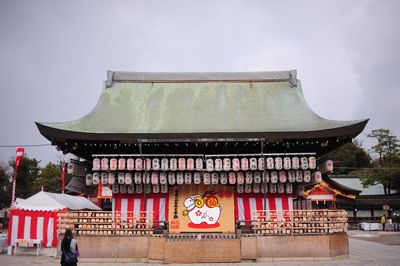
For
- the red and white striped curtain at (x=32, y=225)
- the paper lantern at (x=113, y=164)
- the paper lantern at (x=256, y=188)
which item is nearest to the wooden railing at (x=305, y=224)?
the paper lantern at (x=256, y=188)

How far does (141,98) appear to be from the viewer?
70.5 feet

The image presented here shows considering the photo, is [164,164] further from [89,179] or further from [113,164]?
[89,179]

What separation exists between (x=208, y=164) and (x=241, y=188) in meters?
2.52

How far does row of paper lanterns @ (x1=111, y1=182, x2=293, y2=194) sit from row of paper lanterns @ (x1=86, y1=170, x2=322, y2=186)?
655mm

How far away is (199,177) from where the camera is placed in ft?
58.2

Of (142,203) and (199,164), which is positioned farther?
(142,203)

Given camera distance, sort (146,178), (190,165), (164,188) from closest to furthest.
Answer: (190,165), (146,178), (164,188)

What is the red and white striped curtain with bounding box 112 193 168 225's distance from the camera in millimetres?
18625

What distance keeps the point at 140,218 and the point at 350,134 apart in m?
10.6

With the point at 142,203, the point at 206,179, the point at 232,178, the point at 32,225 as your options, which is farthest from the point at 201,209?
the point at 32,225

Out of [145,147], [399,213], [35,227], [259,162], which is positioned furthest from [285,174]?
[399,213]

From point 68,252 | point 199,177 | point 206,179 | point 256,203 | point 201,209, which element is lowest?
point 68,252

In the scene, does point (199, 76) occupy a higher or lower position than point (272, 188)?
higher

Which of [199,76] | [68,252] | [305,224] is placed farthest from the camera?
[199,76]
